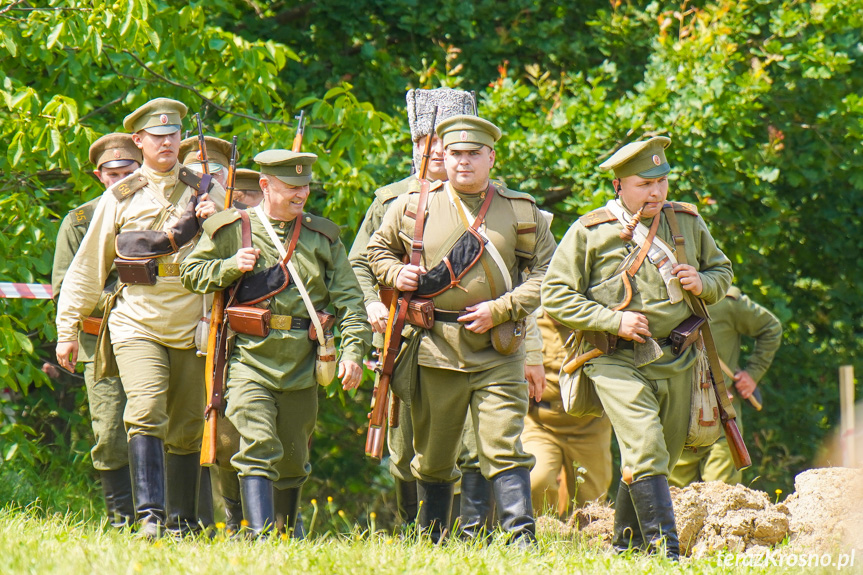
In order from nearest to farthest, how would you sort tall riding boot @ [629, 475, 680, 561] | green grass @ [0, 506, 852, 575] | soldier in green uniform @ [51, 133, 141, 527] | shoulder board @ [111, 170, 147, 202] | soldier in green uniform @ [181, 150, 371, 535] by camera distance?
green grass @ [0, 506, 852, 575] → tall riding boot @ [629, 475, 680, 561] → soldier in green uniform @ [181, 150, 371, 535] → shoulder board @ [111, 170, 147, 202] → soldier in green uniform @ [51, 133, 141, 527]

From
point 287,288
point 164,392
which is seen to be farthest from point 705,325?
point 164,392

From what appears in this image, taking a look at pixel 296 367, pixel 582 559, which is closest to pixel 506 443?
pixel 582 559

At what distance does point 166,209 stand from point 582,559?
3.11 meters

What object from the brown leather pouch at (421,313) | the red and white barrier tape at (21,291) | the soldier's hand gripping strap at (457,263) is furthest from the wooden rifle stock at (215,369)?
the red and white barrier tape at (21,291)

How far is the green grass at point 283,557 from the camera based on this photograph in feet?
14.8

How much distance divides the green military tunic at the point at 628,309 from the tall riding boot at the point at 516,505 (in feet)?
1.70

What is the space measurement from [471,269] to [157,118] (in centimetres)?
208

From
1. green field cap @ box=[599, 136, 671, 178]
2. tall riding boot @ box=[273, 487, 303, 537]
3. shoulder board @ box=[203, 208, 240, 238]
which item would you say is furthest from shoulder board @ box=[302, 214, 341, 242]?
green field cap @ box=[599, 136, 671, 178]

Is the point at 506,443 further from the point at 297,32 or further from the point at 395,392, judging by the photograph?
the point at 297,32

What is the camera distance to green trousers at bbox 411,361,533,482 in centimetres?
597

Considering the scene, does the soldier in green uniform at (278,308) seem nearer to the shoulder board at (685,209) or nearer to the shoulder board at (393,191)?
the shoulder board at (393,191)

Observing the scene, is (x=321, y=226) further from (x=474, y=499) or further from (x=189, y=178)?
(x=474, y=499)

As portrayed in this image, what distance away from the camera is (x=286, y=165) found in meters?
6.28

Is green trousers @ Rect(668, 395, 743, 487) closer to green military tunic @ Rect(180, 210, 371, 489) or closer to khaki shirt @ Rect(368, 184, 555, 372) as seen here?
khaki shirt @ Rect(368, 184, 555, 372)
